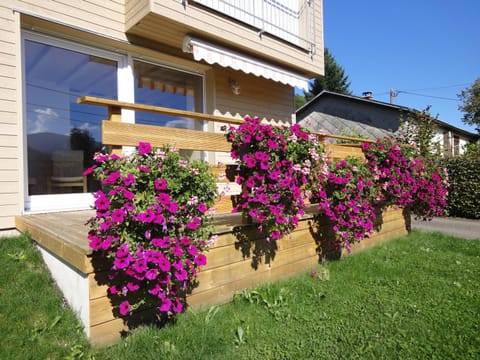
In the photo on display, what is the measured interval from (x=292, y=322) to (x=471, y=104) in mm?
32758

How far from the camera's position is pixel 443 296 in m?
2.97

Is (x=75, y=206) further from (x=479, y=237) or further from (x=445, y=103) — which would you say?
(x=445, y=103)

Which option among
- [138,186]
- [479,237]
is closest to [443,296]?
[138,186]

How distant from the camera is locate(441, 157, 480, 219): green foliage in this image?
8.00 meters

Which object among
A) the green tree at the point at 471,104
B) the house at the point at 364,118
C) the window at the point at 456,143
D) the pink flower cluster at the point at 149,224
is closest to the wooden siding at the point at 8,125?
the pink flower cluster at the point at 149,224

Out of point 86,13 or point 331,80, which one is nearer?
point 86,13

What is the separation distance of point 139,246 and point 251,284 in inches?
55.8

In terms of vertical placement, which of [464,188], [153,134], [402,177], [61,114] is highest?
[61,114]

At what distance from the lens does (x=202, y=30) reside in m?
4.74

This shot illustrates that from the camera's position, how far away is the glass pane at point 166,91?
5023 millimetres

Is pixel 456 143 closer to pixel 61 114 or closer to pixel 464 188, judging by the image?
pixel 464 188

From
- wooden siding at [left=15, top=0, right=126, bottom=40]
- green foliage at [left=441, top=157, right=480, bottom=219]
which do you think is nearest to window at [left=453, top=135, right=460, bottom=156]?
green foliage at [left=441, top=157, right=480, bottom=219]

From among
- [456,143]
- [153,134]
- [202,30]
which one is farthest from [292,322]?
[456,143]

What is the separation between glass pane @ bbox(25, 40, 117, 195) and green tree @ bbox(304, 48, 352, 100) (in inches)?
1180
